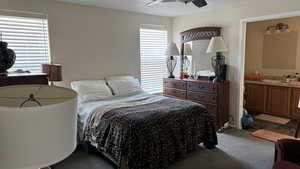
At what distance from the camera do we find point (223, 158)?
117 inches

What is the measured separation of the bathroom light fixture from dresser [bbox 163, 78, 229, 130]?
232 centimetres

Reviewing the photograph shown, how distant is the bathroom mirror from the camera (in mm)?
4883

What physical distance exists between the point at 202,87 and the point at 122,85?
1558mm

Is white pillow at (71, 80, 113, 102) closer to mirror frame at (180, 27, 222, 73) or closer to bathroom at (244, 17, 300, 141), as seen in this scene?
mirror frame at (180, 27, 222, 73)

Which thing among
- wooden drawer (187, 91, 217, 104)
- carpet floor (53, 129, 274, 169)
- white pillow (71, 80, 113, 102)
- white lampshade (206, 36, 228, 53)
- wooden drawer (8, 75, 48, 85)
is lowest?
carpet floor (53, 129, 274, 169)

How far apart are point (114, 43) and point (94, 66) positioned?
2.13 ft

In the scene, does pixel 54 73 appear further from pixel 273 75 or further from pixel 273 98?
pixel 273 75

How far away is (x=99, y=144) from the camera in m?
2.76

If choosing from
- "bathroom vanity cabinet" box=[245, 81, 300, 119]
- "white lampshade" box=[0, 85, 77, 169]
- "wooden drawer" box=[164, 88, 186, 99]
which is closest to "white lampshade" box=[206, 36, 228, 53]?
"wooden drawer" box=[164, 88, 186, 99]

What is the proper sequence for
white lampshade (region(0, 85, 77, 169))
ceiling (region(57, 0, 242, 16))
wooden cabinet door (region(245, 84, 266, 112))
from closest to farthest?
white lampshade (region(0, 85, 77, 169)), ceiling (region(57, 0, 242, 16)), wooden cabinet door (region(245, 84, 266, 112))

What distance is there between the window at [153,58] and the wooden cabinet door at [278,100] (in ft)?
8.49

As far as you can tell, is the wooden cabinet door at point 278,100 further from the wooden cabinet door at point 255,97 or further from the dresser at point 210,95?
the dresser at point 210,95

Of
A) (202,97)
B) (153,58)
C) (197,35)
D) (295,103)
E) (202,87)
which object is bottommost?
(295,103)

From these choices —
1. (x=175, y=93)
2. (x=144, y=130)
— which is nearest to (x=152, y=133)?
(x=144, y=130)
